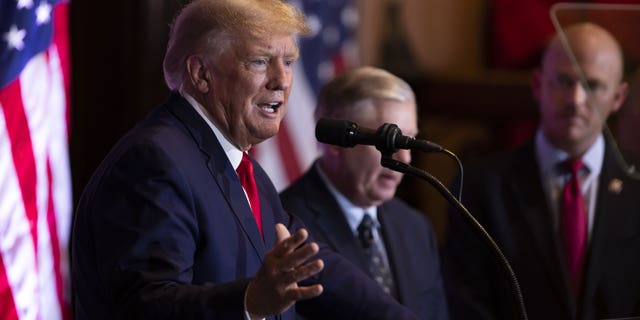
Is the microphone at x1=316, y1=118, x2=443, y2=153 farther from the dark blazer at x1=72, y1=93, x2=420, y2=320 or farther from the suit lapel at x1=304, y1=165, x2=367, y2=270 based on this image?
the suit lapel at x1=304, y1=165, x2=367, y2=270

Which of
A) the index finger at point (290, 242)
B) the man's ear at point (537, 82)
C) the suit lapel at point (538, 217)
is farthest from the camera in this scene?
the man's ear at point (537, 82)

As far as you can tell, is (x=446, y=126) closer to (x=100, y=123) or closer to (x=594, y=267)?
(x=100, y=123)

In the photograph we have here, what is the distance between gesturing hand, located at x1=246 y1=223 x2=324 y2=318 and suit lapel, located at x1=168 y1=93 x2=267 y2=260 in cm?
33

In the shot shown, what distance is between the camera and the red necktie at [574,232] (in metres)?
3.33

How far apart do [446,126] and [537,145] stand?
111 inches

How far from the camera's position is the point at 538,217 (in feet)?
11.1

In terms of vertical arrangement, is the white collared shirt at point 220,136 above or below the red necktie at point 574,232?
above

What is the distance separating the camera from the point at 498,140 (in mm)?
6406

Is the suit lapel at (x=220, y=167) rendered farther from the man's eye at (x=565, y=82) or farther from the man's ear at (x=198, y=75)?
the man's eye at (x=565, y=82)

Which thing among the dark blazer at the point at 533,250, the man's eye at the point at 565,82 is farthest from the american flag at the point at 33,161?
the man's eye at the point at 565,82

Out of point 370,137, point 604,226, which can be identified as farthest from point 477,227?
point 604,226

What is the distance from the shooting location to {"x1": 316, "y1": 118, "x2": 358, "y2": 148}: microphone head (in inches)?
81.7

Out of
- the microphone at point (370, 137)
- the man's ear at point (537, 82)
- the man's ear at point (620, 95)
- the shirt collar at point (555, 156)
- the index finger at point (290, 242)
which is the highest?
the microphone at point (370, 137)

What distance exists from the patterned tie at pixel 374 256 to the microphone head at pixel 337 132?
0.90 m
